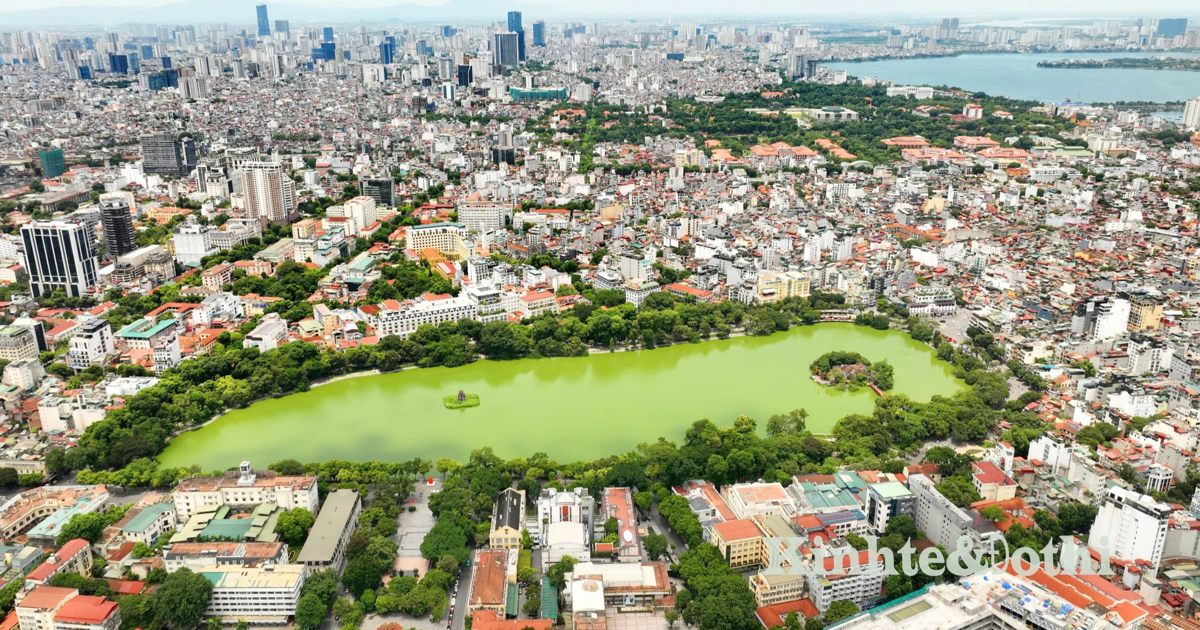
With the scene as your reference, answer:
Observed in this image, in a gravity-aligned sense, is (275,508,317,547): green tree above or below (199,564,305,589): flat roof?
below

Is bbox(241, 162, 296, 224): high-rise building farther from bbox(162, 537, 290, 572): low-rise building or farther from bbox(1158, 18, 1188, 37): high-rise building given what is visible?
bbox(1158, 18, 1188, 37): high-rise building

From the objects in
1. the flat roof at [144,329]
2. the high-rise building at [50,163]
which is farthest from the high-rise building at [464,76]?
the flat roof at [144,329]

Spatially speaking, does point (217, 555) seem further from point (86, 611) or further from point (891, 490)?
point (891, 490)

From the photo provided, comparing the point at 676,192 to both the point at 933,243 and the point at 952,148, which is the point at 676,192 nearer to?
the point at 933,243

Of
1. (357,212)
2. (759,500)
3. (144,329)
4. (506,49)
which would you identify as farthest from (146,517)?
(506,49)

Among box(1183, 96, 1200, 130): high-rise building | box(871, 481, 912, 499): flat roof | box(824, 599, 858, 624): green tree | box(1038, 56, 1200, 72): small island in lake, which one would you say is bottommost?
box(824, 599, 858, 624): green tree

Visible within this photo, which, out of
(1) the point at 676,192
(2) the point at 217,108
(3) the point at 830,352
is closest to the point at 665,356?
(3) the point at 830,352

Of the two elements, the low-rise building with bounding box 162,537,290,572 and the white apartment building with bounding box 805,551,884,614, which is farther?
the low-rise building with bounding box 162,537,290,572

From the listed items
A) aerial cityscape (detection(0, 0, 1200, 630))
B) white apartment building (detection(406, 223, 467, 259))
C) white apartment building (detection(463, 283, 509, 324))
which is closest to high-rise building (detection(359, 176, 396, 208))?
aerial cityscape (detection(0, 0, 1200, 630))
